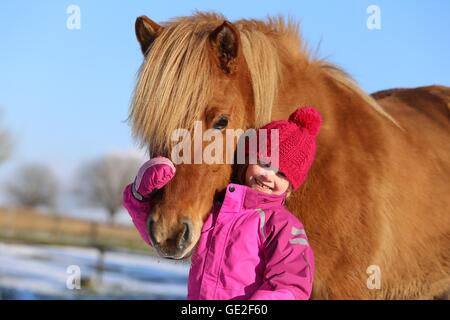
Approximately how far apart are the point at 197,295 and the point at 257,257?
0.28 m

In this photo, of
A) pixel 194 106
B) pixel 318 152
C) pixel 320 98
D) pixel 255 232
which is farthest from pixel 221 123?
pixel 320 98

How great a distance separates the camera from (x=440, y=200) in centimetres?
321

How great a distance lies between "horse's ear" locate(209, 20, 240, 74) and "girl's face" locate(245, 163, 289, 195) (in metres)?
0.54

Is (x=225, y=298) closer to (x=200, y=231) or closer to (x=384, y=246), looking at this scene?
(x=200, y=231)

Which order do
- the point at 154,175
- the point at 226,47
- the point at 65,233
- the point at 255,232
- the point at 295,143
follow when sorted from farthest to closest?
the point at 65,233 < the point at 226,47 < the point at 295,143 < the point at 154,175 < the point at 255,232

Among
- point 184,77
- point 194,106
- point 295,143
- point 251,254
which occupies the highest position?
point 184,77

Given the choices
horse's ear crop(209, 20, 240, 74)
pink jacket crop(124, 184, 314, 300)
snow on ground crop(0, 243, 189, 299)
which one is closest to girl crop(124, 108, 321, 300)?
pink jacket crop(124, 184, 314, 300)

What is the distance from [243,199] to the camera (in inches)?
85.0

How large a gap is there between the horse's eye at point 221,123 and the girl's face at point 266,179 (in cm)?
23

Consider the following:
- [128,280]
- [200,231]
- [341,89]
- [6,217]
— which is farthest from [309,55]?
[6,217]

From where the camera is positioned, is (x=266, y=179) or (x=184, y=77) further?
(x=184, y=77)

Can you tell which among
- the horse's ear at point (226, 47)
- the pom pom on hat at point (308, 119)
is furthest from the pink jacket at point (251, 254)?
the horse's ear at point (226, 47)

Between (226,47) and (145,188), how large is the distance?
2.54 feet

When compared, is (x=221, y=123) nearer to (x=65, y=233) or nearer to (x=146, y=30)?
(x=146, y=30)
